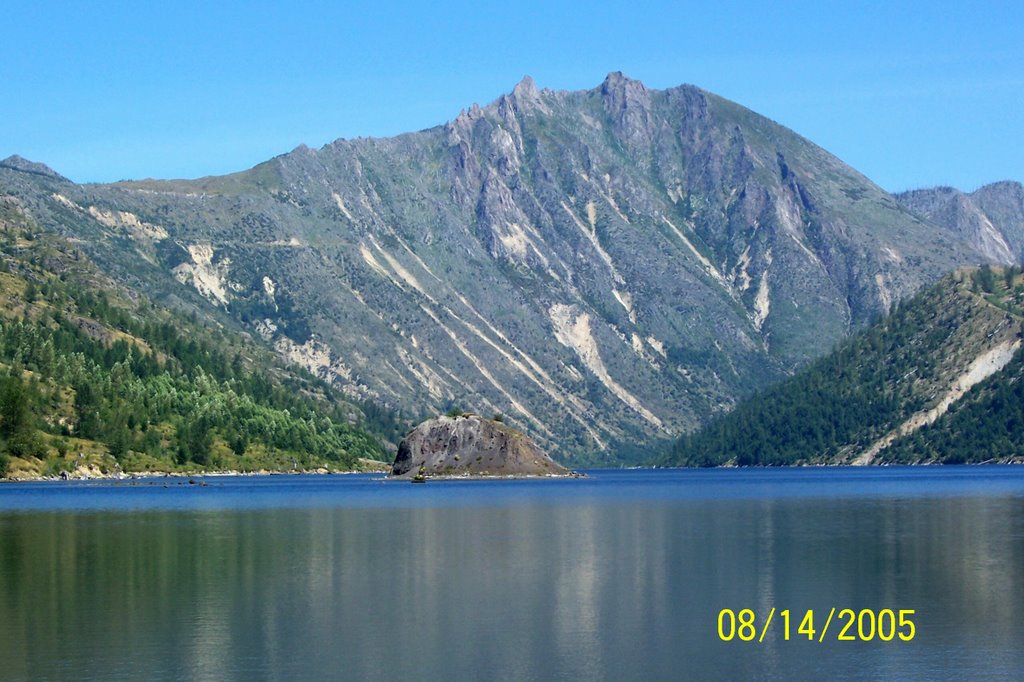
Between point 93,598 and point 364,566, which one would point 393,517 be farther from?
point 93,598

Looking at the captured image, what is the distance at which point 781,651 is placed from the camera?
6944cm

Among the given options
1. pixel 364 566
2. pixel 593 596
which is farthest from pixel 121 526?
pixel 593 596

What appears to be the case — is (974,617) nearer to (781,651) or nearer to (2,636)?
(781,651)

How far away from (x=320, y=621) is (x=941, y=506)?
119346 millimetres

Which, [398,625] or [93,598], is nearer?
[398,625]

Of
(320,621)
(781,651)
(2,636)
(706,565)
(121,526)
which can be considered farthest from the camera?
(121,526)

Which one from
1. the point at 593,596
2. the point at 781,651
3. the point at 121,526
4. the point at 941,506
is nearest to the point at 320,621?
the point at 593,596

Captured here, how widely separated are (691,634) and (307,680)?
20.0m

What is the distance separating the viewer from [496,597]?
88.9 metres

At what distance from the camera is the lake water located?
67062 millimetres

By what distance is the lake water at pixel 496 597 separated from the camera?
2640 inches

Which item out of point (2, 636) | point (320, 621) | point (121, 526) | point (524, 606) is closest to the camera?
point (2, 636)

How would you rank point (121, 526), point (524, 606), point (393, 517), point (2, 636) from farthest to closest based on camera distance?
point (393, 517), point (121, 526), point (524, 606), point (2, 636)

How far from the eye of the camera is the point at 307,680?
63.8 metres
